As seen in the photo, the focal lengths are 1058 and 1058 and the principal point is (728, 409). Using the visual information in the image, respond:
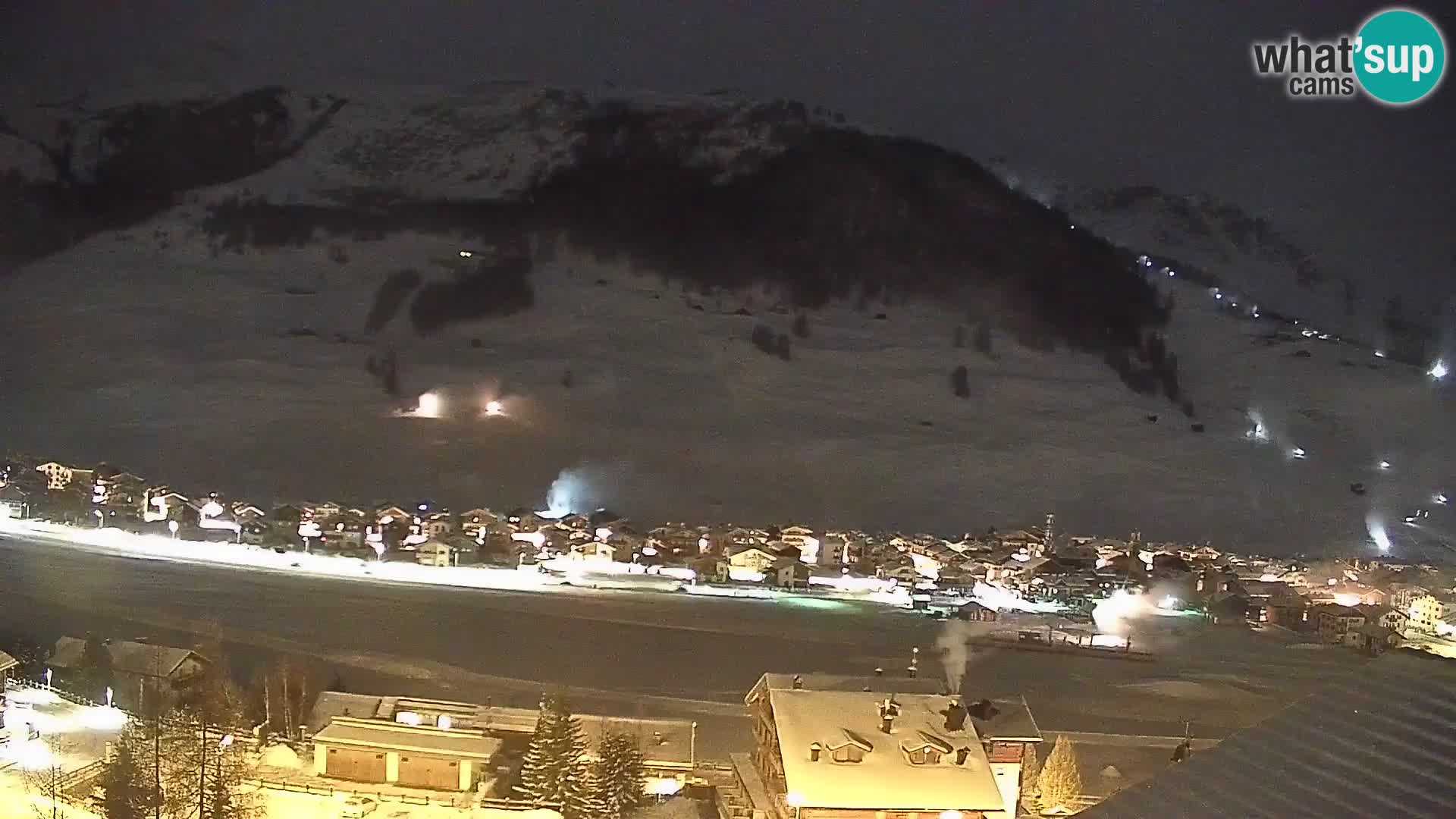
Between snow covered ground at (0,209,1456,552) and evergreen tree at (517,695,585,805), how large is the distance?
4.64 metres

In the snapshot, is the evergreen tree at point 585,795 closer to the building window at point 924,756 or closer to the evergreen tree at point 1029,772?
the building window at point 924,756

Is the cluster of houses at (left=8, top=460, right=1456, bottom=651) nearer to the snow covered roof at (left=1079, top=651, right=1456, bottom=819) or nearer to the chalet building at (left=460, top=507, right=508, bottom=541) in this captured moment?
the chalet building at (left=460, top=507, right=508, bottom=541)

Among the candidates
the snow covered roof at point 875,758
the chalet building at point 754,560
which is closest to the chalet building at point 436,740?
the snow covered roof at point 875,758

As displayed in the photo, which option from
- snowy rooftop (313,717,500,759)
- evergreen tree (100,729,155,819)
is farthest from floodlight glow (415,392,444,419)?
evergreen tree (100,729,155,819)

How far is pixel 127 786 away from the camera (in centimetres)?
311

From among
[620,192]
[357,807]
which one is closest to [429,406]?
[620,192]

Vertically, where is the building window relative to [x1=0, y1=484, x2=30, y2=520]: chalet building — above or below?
below

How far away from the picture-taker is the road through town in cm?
450

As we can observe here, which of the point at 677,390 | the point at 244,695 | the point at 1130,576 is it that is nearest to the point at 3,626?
the point at 244,695

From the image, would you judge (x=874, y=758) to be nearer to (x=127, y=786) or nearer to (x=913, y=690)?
(x=913, y=690)

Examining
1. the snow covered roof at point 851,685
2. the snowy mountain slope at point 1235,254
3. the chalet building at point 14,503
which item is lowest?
the snow covered roof at point 851,685

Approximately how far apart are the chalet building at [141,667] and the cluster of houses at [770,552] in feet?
7.30

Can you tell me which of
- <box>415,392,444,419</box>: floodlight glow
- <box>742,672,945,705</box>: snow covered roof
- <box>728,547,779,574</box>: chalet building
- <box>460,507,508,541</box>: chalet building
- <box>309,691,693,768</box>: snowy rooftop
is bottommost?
<box>309,691,693,768</box>: snowy rooftop

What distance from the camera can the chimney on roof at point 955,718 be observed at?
3.53 m
